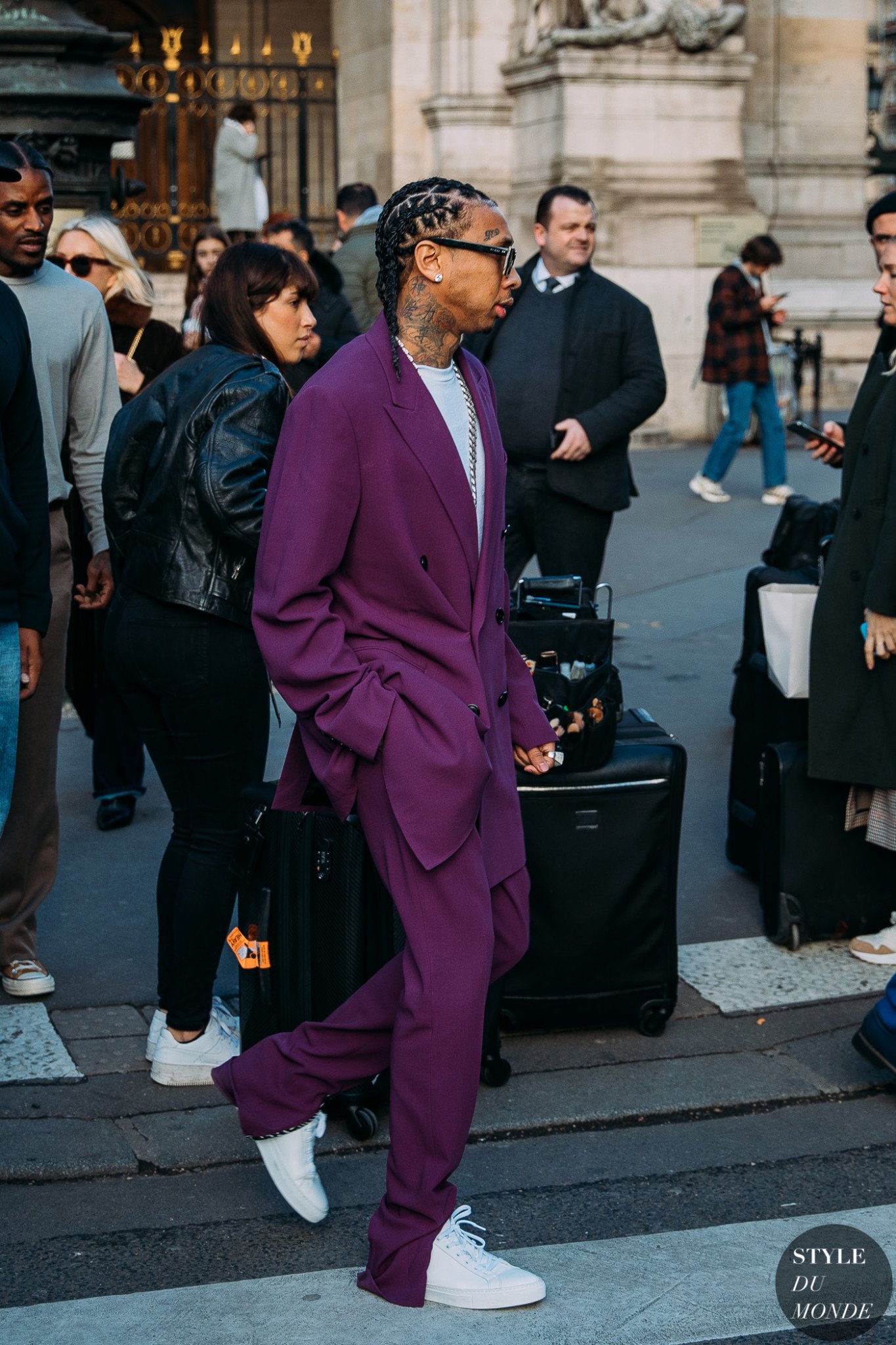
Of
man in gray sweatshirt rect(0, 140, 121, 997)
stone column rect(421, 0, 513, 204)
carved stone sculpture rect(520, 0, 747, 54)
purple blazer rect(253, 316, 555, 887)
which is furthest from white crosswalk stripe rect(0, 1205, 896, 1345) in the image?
stone column rect(421, 0, 513, 204)

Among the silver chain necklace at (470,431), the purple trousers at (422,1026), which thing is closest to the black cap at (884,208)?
the silver chain necklace at (470,431)

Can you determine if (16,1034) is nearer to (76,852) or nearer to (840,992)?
(76,852)

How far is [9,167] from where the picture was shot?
Answer: 449 centimetres

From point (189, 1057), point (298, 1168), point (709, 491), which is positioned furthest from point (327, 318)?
point (709, 491)

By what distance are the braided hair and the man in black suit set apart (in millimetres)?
3149

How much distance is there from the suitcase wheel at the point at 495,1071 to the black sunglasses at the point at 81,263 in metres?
3.10

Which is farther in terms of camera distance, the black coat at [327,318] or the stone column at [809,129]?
the stone column at [809,129]

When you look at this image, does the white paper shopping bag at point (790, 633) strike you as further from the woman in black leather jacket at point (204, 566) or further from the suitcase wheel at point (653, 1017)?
the woman in black leather jacket at point (204, 566)

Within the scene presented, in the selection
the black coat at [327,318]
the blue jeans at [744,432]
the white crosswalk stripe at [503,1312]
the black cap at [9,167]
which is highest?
the black cap at [9,167]

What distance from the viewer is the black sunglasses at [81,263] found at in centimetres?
618

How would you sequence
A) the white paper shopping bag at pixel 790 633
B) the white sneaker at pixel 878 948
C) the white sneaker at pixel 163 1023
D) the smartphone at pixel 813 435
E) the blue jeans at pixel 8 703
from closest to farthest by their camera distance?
1. the blue jeans at pixel 8 703
2. the white sneaker at pixel 163 1023
3. the white sneaker at pixel 878 948
4. the white paper shopping bag at pixel 790 633
5. the smartphone at pixel 813 435

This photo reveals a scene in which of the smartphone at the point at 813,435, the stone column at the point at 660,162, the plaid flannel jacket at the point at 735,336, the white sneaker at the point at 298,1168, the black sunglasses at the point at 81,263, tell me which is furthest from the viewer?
the stone column at the point at 660,162

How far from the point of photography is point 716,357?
14.0 metres

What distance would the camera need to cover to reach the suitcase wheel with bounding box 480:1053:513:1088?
441 cm
